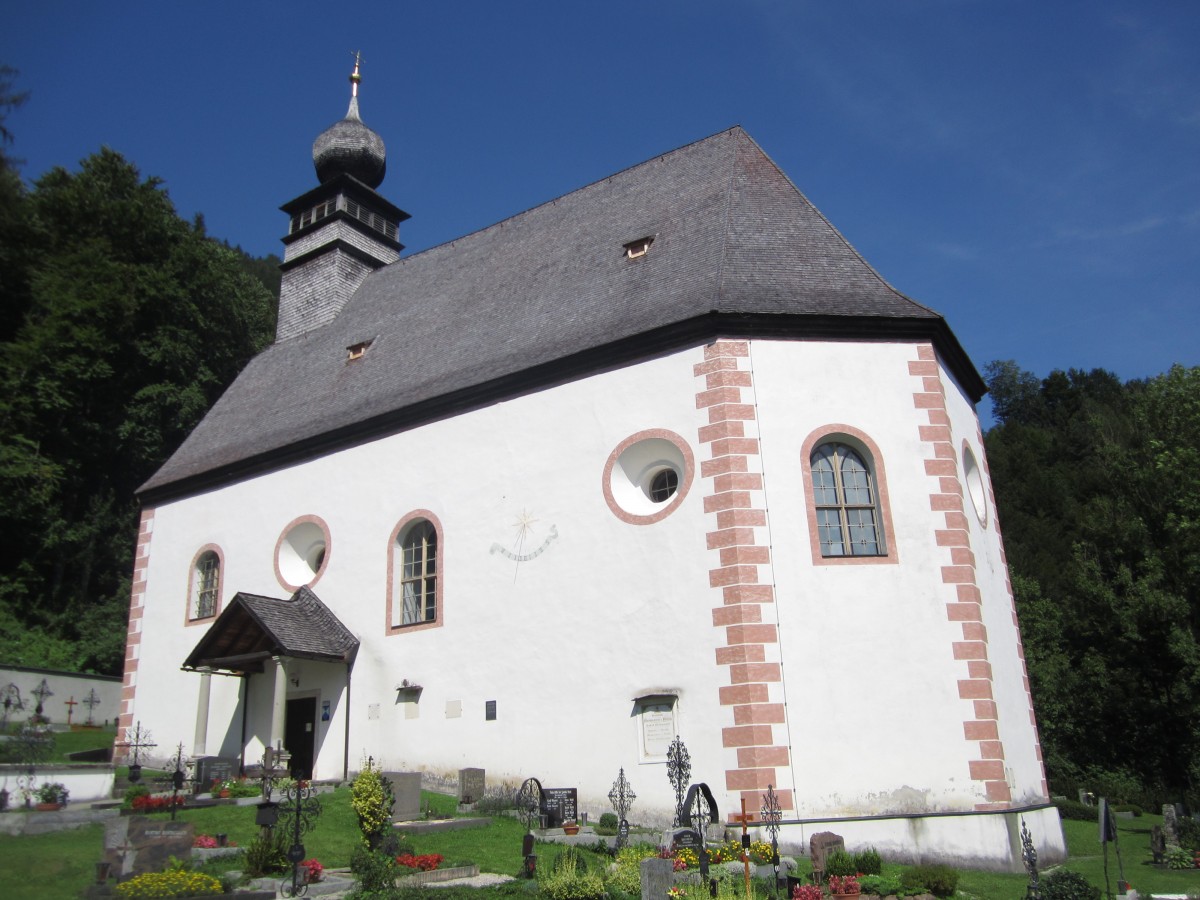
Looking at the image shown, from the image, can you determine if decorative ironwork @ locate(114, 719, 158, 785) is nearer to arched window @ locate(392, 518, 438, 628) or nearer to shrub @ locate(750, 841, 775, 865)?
arched window @ locate(392, 518, 438, 628)

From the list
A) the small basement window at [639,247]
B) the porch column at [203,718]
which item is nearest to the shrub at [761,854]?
the small basement window at [639,247]

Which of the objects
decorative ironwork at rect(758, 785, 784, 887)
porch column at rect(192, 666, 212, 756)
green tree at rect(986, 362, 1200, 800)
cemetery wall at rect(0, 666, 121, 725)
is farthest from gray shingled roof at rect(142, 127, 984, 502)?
green tree at rect(986, 362, 1200, 800)

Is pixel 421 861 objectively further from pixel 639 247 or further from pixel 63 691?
pixel 63 691

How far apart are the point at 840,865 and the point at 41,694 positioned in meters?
18.7

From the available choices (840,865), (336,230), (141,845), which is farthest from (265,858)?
(336,230)

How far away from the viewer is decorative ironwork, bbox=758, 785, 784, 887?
1099cm

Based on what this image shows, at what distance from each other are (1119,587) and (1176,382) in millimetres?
7039

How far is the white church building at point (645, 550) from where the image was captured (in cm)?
1364

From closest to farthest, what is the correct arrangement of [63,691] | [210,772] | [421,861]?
[421,861] → [210,772] → [63,691]

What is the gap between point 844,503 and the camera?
590 inches

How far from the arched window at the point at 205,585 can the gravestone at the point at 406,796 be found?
8196 mm

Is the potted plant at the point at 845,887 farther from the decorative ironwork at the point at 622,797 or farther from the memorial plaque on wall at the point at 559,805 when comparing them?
the memorial plaque on wall at the point at 559,805

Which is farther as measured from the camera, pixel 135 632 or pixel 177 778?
pixel 135 632

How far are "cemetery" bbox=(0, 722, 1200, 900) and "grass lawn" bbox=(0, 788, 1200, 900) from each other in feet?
0.10
